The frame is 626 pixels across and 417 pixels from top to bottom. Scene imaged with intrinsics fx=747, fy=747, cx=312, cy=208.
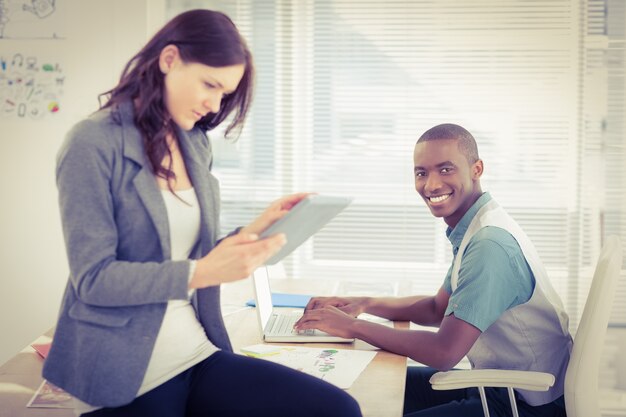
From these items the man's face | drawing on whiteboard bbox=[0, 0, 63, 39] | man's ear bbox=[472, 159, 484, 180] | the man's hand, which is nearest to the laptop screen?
the man's hand

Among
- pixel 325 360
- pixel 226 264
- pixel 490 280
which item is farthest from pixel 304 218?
pixel 490 280

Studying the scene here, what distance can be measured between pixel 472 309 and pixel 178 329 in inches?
30.0

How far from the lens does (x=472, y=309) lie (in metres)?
1.83

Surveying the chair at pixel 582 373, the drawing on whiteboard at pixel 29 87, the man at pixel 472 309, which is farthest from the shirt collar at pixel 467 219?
the drawing on whiteboard at pixel 29 87

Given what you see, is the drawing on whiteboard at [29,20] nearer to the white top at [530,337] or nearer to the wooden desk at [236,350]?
the wooden desk at [236,350]

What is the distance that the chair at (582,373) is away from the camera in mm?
1742

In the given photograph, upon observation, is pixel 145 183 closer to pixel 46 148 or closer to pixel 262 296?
pixel 262 296

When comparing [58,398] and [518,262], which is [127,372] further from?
[518,262]

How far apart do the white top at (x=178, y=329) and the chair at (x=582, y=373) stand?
0.60 metres

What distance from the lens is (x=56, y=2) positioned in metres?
3.65

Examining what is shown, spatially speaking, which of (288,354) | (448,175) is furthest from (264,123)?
(288,354)

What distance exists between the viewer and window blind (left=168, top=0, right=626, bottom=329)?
138 inches

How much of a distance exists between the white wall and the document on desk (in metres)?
2.16

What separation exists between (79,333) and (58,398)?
0.34 meters
